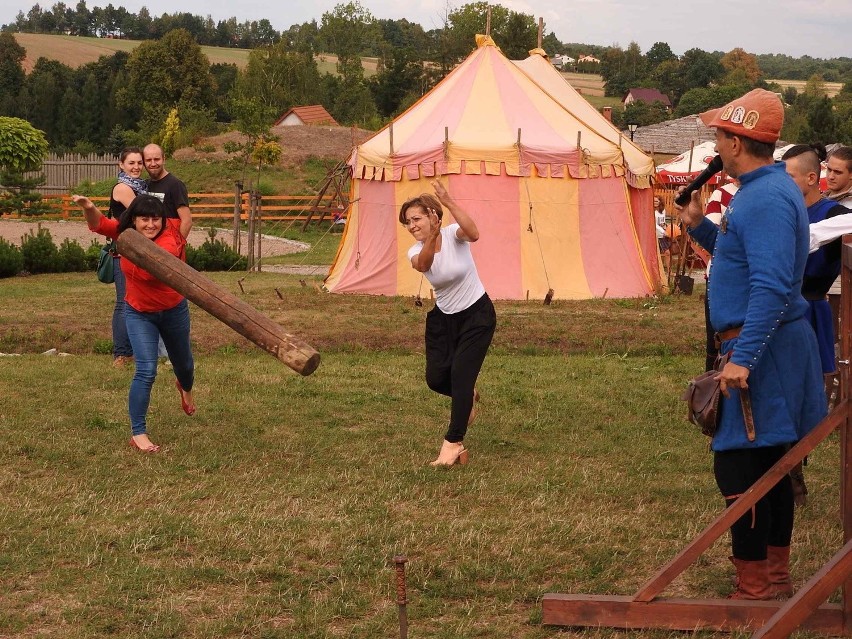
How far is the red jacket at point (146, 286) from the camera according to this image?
6551 mm

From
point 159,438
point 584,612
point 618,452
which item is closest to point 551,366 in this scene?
point 618,452

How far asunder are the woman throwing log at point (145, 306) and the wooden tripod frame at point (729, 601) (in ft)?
11.2

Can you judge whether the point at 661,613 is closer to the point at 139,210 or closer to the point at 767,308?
the point at 767,308

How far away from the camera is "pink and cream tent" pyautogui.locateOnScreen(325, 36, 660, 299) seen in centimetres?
1639

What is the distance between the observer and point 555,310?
14.7 metres

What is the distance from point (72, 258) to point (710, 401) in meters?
17.8

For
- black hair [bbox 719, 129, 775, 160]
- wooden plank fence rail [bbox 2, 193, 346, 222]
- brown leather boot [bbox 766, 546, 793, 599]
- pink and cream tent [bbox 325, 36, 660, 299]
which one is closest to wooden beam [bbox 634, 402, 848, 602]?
brown leather boot [bbox 766, 546, 793, 599]

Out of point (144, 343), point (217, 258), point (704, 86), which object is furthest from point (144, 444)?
point (704, 86)

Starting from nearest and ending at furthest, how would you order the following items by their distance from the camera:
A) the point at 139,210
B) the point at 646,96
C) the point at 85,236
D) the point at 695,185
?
the point at 695,185 < the point at 139,210 < the point at 85,236 < the point at 646,96

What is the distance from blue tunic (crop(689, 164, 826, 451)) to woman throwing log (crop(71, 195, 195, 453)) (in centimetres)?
355

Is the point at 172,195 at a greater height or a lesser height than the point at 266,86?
lesser

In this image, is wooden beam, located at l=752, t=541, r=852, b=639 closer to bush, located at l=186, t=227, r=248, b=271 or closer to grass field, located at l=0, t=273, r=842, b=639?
grass field, located at l=0, t=273, r=842, b=639

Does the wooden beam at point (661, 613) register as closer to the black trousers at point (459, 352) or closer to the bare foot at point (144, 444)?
the black trousers at point (459, 352)

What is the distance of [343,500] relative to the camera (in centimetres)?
558
